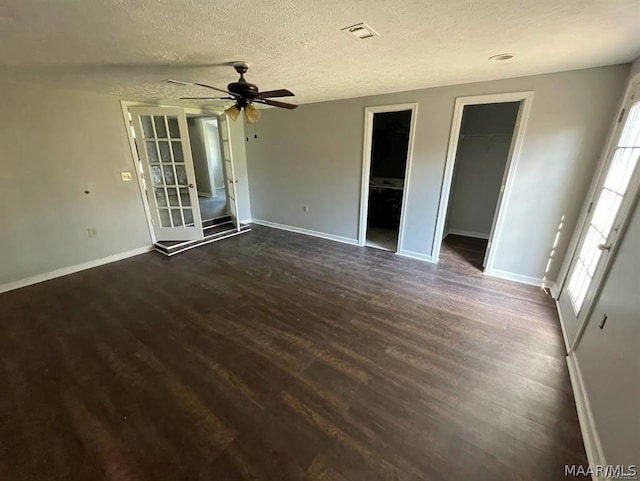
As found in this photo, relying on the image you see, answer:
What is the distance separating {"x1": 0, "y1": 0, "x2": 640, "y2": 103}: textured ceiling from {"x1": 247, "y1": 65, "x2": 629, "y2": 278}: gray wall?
0.99 ft

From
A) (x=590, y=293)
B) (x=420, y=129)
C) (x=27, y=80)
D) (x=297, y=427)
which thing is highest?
(x=27, y=80)

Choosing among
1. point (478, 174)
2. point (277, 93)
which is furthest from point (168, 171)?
point (478, 174)

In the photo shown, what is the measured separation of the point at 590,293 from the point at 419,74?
2.53m

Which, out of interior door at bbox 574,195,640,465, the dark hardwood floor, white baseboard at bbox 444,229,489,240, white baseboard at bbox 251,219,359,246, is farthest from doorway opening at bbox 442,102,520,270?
interior door at bbox 574,195,640,465

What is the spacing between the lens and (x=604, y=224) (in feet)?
7.38

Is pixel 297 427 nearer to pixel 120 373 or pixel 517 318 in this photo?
pixel 120 373

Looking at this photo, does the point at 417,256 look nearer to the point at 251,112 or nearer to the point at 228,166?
the point at 251,112

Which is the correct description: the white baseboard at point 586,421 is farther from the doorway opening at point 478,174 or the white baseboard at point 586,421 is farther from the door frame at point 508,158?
the doorway opening at point 478,174

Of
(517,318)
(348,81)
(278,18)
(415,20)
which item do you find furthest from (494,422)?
(348,81)

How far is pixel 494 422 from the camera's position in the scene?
163 cm

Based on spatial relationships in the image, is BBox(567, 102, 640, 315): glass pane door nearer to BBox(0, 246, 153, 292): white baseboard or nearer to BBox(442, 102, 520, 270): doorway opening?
BBox(442, 102, 520, 270): doorway opening

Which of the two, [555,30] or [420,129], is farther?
[420,129]

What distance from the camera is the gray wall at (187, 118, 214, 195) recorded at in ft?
25.0

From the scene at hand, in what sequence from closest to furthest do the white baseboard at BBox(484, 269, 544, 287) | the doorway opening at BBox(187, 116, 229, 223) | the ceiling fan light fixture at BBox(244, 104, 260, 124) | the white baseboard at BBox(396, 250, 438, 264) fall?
the ceiling fan light fixture at BBox(244, 104, 260, 124), the white baseboard at BBox(484, 269, 544, 287), the white baseboard at BBox(396, 250, 438, 264), the doorway opening at BBox(187, 116, 229, 223)
